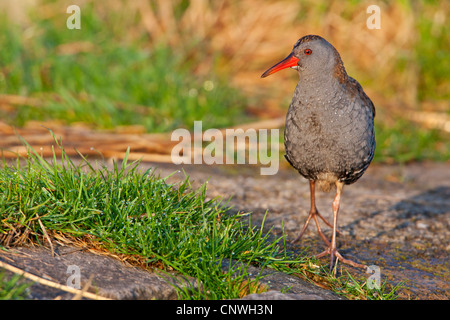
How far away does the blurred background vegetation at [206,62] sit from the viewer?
6785mm

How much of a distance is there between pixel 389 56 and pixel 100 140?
4764 mm

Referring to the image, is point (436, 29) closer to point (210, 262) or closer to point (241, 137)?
point (241, 137)

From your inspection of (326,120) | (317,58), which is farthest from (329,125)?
(317,58)

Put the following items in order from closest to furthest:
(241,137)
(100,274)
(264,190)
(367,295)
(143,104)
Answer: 1. (100,274)
2. (367,295)
3. (264,190)
4. (241,137)
5. (143,104)

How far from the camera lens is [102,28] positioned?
8.55m

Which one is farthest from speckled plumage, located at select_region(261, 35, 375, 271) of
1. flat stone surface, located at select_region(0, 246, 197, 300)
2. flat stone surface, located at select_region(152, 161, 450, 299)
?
flat stone surface, located at select_region(0, 246, 197, 300)

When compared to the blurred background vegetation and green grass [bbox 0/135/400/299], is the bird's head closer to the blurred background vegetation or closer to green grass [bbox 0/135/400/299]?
green grass [bbox 0/135/400/299]

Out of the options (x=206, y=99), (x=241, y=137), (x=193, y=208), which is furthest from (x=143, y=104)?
(x=193, y=208)

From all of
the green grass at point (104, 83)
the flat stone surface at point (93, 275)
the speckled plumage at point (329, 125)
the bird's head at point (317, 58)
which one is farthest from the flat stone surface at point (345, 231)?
the green grass at point (104, 83)

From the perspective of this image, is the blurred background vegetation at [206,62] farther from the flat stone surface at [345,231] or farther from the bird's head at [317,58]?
the bird's head at [317,58]

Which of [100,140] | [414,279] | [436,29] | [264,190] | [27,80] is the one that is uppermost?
[436,29]

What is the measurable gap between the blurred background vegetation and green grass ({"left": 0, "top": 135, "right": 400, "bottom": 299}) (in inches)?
105

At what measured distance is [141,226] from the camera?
333cm

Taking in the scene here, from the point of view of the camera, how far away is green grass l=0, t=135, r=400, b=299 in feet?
10.5
